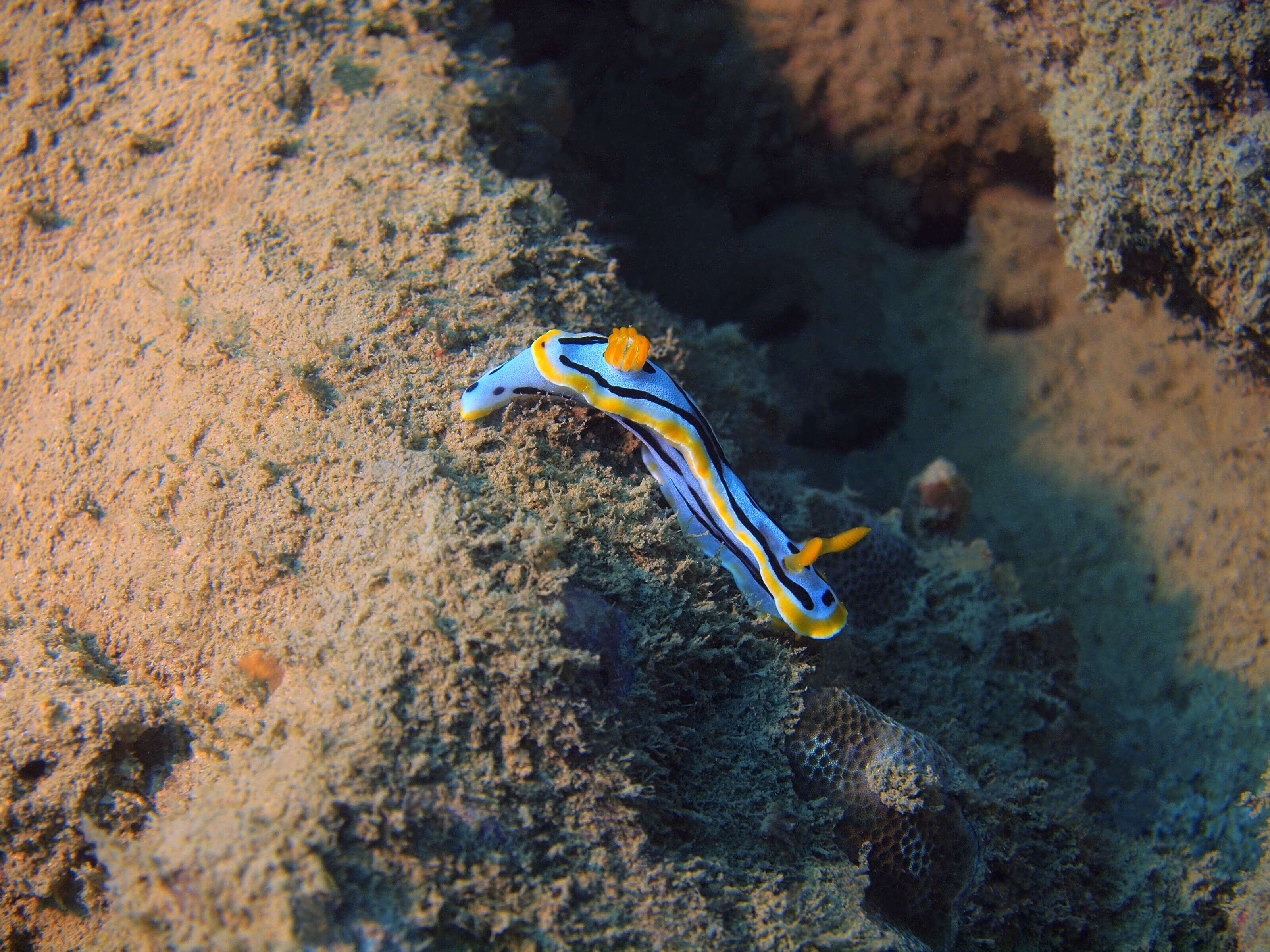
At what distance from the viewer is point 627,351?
2.61 m

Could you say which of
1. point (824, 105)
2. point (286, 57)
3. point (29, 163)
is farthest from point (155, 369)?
point (824, 105)

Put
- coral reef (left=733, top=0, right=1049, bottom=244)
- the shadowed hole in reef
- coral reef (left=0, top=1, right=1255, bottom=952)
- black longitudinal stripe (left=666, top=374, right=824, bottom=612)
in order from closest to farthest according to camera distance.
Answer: coral reef (left=0, top=1, right=1255, bottom=952), the shadowed hole in reef, black longitudinal stripe (left=666, top=374, right=824, bottom=612), coral reef (left=733, top=0, right=1049, bottom=244)

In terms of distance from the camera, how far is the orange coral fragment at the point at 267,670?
2.22 m

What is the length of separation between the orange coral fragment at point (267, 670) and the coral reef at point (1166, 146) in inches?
180

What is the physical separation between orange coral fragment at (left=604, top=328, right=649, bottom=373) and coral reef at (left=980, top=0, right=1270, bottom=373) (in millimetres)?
2959

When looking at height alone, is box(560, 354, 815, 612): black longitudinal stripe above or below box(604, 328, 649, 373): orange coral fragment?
below

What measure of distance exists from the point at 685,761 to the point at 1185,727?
3.77m

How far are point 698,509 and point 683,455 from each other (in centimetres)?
24

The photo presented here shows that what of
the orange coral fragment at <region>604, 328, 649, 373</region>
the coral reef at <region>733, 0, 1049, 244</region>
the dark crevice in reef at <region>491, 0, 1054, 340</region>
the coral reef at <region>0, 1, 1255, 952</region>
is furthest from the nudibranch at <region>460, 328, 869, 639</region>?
the coral reef at <region>733, 0, 1049, 244</region>

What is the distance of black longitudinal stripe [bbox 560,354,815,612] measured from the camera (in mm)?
2629

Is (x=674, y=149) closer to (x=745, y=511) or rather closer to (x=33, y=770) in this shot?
(x=745, y=511)

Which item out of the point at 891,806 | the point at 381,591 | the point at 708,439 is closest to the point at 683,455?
the point at 708,439

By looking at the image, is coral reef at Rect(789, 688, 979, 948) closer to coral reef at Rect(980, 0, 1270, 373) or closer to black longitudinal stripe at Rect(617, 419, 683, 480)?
black longitudinal stripe at Rect(617, 419, 683, 480)

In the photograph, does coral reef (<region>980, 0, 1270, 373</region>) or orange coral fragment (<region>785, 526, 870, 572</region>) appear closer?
orange coral fragment (<region>785, 526, 870, 572</region>)
